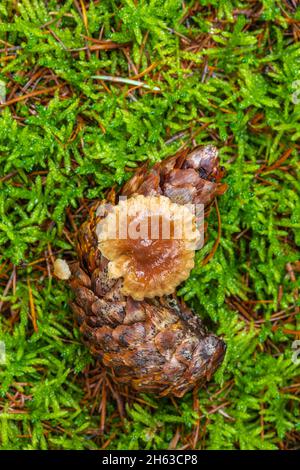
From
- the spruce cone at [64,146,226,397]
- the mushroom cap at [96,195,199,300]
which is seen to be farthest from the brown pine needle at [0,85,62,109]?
the mushroom cap at [96,195,199,300]

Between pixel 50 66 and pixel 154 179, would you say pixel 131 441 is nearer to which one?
pixel 154 179

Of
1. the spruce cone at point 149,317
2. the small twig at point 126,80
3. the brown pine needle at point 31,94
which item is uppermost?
the small twig at point 126,80

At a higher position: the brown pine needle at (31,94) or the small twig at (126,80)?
the small twig at (126,80)

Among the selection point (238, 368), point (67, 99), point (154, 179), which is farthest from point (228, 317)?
point (67, 99)

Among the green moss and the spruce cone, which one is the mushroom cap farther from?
the green moss

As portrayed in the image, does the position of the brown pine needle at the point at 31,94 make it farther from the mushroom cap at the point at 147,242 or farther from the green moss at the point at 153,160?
the mushroom cap at the point at 147,242

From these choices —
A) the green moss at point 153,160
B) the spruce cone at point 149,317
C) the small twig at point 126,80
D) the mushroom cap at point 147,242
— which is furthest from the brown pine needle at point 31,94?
the mushroom cap at point 147,242

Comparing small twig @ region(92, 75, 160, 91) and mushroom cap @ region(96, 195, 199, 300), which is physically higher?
small twig @ region(92, 75, 160, 91)
